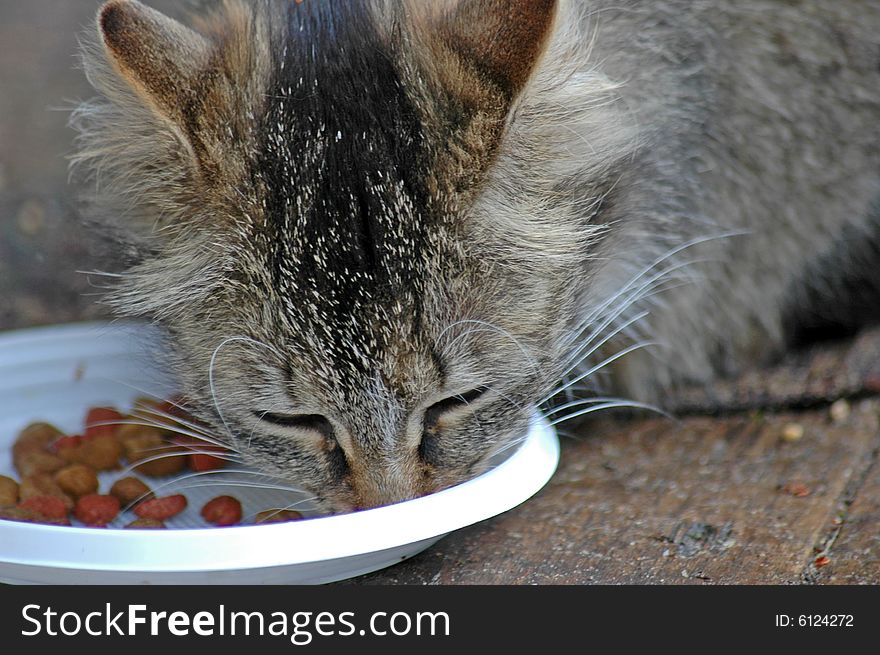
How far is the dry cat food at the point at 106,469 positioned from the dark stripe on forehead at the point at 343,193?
0.53 m

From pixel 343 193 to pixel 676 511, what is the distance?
1.09 meters

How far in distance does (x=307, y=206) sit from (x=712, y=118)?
52.9 inches

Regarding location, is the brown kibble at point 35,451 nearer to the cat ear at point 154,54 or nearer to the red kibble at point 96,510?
the red kibble at point 96,510

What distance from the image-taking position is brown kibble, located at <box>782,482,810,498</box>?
2.41 meters

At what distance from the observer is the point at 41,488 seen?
95.7 inches

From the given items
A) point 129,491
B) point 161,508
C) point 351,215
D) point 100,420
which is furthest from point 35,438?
point 351,215

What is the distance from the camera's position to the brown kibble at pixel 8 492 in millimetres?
2361

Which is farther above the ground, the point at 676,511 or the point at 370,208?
the point at 370,208

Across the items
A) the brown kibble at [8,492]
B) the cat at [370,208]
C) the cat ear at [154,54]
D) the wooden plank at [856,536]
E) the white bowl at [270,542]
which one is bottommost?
the wooden plank at [856,536]

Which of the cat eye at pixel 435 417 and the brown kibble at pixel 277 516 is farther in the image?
the brown kibble at pixel 277 516

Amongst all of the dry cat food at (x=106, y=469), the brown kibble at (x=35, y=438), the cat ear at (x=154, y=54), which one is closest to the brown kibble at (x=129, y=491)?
the dry cat food at (x=106, y=469)

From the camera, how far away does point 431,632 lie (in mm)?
1885

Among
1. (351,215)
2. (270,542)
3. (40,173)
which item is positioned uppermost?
(351,215)

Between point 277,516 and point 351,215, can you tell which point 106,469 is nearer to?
point 277,516
